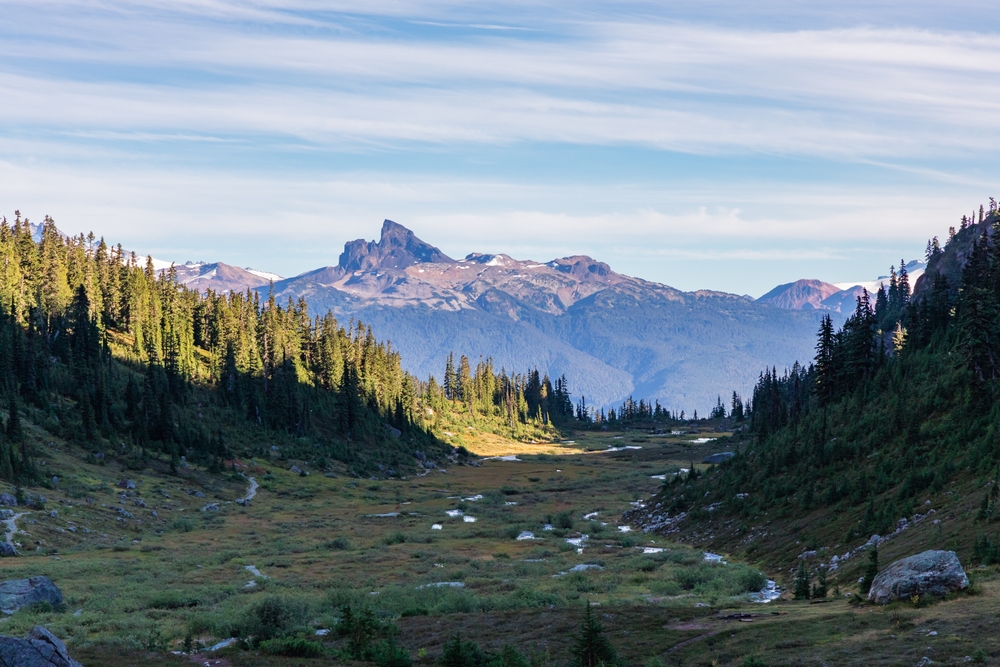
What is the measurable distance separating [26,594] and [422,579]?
58.4ft

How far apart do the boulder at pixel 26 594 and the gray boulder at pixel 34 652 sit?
1597 cm

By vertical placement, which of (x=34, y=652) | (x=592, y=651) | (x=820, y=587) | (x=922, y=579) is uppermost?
(x=922, y=579)

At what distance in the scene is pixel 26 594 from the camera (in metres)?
32.8

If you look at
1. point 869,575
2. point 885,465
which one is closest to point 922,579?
point 869,575

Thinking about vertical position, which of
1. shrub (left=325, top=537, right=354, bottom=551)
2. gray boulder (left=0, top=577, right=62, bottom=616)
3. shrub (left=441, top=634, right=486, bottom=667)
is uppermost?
shrub (left=441, top=634, right=486, bottom=667)

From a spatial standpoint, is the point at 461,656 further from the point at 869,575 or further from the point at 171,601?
the point at 171,601

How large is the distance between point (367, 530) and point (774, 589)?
129 ft

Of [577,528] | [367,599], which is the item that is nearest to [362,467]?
[577,528]

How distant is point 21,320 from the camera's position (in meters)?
104

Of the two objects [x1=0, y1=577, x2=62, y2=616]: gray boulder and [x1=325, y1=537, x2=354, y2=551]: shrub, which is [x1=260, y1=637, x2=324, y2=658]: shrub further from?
[x1=325, y1=537, x2=354, y2=551]: shrub

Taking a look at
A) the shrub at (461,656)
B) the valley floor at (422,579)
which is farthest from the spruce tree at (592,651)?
the shrub at (461,656)

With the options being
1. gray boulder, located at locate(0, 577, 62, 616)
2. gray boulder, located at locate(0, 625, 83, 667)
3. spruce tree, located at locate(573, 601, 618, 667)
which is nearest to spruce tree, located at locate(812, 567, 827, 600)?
spruce tree, located at locate(573, 601, 618, 667)

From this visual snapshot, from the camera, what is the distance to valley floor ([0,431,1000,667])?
22.6 metres

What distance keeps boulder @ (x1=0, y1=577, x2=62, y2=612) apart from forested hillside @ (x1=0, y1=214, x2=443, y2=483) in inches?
1466
